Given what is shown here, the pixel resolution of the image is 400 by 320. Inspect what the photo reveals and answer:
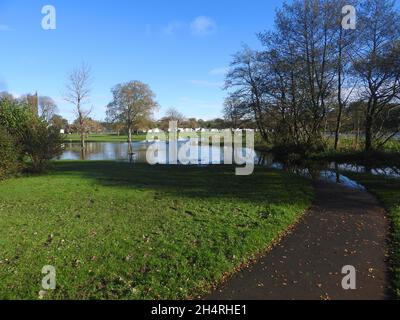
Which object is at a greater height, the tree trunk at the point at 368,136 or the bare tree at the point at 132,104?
the bare tree at the point at 132,104

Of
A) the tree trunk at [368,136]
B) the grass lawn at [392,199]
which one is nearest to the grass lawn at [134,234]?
the grass lawn at [392,199]

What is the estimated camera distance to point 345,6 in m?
27.6

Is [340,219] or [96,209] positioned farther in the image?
[96,209]

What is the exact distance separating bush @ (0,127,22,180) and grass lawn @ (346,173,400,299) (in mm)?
16007

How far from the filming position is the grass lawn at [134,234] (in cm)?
558

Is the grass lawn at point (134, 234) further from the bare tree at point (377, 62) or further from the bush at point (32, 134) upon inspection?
the bare tree at point (377, 62)

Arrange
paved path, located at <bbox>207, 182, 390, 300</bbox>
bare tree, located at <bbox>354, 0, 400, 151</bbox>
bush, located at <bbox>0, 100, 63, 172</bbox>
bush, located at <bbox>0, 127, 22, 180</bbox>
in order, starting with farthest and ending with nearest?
bare tree, located at <bbox>354, 0, 400, 151</bbox> < bush, located at <bbox>0, 100, 63, 172</bbox> < bush, located at <bbox>0, 127, 22, 180</bbox> < paved path, located at <bbox>207, 182, 390, 300</bbox>

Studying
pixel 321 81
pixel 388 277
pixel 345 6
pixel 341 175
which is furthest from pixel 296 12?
pixel 388 277

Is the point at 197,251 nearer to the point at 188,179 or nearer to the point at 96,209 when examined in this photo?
the point at 96,209

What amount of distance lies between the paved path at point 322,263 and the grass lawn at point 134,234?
389 mm

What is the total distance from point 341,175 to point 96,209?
13604 mm

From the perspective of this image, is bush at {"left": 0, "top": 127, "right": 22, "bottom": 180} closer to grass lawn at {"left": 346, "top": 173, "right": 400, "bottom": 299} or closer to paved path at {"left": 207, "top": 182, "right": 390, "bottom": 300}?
paved path at {"left": 207, "top": 182, "right": 390, "bottom": 300}

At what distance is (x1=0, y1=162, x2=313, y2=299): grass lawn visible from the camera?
18.3ft

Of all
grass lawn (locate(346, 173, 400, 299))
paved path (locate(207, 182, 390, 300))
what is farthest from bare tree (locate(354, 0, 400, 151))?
→ paved path (locate(207, 182, 390, 300))
